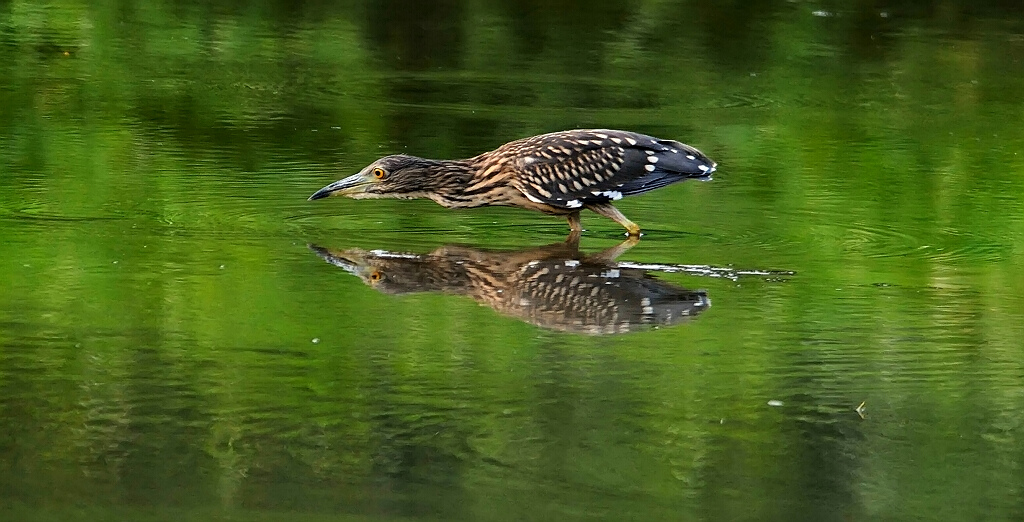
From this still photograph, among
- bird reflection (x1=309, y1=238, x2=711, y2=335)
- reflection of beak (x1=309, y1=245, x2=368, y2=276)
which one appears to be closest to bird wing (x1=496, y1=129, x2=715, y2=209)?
bird reflection (x1=309, y1=238, x2=711, y2=335)

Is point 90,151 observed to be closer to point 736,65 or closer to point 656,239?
point 656,239

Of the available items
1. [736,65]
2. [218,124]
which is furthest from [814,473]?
[736,65]

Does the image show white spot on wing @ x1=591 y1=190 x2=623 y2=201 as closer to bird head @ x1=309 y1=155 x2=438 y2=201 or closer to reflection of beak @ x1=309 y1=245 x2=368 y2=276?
bird head @ x1=309 y1=155 x2=438 y2=201

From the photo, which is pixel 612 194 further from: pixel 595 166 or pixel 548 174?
pixel 548 174

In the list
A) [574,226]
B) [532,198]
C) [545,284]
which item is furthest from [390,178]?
[545,284]

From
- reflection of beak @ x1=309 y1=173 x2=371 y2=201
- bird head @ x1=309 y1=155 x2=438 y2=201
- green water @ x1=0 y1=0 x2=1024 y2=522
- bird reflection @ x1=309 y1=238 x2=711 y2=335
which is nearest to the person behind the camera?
green water @ x1=0 y1=0 x2=1024 y2=522

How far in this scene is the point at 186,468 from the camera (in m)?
5.48

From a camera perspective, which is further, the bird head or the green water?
the bird head

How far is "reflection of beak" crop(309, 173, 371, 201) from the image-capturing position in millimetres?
9789

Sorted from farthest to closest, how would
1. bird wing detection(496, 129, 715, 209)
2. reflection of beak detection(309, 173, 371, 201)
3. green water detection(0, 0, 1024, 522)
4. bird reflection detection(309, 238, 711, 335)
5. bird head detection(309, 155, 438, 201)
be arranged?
bird head detection(309, 155, 438, 201) < reflection of beak detection(309, 173, 371, 201) < bird wing detection(496, 129, 715, 209) < bird reflection detection(309, 238, 711, 335) < green water detection(0, 0, 1024, 522)

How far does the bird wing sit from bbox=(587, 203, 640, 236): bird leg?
89mm

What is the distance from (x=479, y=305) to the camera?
7883 millimetres

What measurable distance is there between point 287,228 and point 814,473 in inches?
172

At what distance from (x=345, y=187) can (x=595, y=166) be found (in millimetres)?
1346
